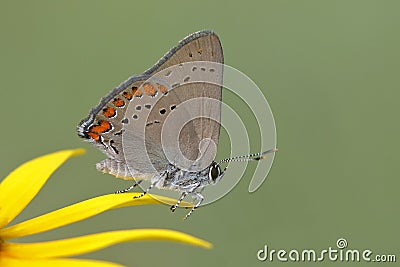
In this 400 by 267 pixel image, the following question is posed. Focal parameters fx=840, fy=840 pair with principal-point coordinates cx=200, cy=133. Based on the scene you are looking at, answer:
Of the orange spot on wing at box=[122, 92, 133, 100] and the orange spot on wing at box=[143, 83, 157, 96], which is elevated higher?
the orange spot on wing at box=[143, 83, 157, 96]

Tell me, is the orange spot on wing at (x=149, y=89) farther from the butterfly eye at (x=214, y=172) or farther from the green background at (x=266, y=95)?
the green background at (x=266, y=95)

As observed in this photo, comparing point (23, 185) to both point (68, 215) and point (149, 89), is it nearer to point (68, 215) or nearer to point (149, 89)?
point (68, 215)

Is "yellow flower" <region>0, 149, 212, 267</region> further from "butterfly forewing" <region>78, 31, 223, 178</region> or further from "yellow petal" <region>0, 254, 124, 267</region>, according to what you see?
"butterfly forewing" <region>78, 31, 223, 178</region>

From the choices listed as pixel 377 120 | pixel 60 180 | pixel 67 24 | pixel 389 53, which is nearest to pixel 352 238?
pixel 377 120

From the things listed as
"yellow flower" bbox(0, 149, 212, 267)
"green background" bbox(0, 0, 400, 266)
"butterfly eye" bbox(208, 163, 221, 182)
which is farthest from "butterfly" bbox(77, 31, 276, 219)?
"green background" bbox(0, 0, 400, 266)

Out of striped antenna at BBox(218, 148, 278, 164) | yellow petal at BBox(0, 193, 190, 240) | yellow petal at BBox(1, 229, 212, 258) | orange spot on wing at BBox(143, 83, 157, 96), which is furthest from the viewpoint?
striped antenna at BBox(218, 148, 278, 164)

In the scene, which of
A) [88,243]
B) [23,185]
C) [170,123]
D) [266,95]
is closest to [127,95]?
[170,123]

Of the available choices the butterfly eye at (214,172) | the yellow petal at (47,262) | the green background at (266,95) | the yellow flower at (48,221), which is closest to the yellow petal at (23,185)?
the yellow flower at (48,221)

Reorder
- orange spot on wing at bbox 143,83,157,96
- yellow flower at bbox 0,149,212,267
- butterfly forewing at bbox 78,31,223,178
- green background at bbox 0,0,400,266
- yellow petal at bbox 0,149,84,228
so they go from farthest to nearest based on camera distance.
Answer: green background at bbox 0,0,400,266 < orange spot on wing at bbox 143,83,157,96 < butterfly forewing at bbox 78,31,223,178 < yellow petal at bbox 0,149,84,228 < yellow flower at bbox 0,149,212,267
